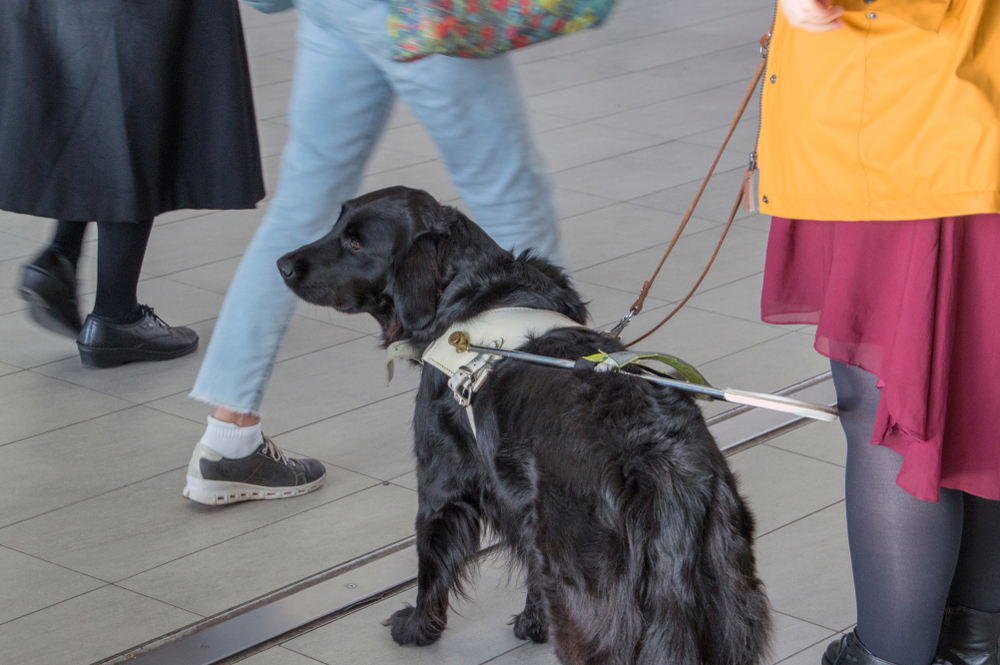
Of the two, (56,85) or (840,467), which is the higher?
(56,85)

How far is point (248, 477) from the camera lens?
2604 millimetres

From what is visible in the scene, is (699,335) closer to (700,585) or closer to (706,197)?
(706,197)

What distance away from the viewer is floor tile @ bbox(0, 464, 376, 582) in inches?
94.9

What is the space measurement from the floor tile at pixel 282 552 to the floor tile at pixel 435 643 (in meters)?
0.20

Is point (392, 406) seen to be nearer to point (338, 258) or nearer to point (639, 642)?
point (338, 258)

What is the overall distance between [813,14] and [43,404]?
2.48 metres

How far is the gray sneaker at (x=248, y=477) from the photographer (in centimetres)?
257

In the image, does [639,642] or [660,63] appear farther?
[660,63]

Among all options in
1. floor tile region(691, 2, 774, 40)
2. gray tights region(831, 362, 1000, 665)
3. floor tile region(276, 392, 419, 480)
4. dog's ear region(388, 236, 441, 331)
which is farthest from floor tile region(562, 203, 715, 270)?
floor tile region(691, 2, 774, 40)

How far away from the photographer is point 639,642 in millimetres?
1648

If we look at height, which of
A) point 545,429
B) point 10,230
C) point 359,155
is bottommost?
point 10,230

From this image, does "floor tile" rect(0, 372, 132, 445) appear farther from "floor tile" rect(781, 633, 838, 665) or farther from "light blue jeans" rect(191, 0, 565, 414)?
"floor tile" rect(781, 633, 838, 665)

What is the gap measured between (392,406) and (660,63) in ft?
14.4

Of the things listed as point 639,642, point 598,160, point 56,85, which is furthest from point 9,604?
point 598,160
